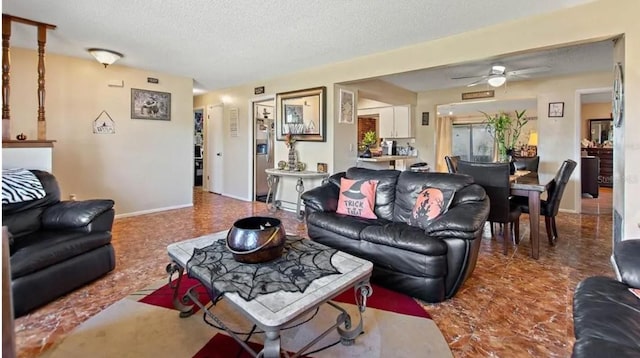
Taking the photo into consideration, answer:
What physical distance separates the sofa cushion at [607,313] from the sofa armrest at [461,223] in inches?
29.9

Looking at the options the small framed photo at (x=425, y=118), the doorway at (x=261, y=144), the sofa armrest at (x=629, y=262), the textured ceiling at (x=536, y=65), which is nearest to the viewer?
the sofa armrest at (x=629, y=262)

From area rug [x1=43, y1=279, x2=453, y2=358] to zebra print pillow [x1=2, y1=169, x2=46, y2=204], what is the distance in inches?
51.1

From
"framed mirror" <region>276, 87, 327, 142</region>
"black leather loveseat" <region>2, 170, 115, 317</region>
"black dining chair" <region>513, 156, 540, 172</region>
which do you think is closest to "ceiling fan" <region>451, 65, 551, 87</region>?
"black dining chair" <region>513, 156, 540, 172</region>

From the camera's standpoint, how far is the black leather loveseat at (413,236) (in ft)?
8.05

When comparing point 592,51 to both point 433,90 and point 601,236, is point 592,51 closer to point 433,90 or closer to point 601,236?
point 601,236

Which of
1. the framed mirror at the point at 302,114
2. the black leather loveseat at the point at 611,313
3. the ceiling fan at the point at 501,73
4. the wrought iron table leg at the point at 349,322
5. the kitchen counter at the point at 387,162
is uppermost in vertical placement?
the ceiling fan at the point at 501,73

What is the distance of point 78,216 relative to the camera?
2793 mm

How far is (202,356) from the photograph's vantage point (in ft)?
6.14

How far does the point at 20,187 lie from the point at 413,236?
324cm

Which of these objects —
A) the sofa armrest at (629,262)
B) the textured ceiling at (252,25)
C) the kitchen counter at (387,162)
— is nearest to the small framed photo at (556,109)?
the kitchen counter at (387,162)

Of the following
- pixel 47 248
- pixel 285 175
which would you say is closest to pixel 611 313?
pixel 47 248

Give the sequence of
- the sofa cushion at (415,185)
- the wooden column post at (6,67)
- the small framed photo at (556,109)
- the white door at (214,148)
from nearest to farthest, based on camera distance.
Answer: the sofa cushion at (415,185) → the wooden column post at (6,67) → the small framed photo at (556,109) → the white door at (214,148)

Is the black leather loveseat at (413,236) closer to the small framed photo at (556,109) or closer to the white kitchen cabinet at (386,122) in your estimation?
the small framed photo at (556,109)

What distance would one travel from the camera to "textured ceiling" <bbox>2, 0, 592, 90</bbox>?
3.02 metres
